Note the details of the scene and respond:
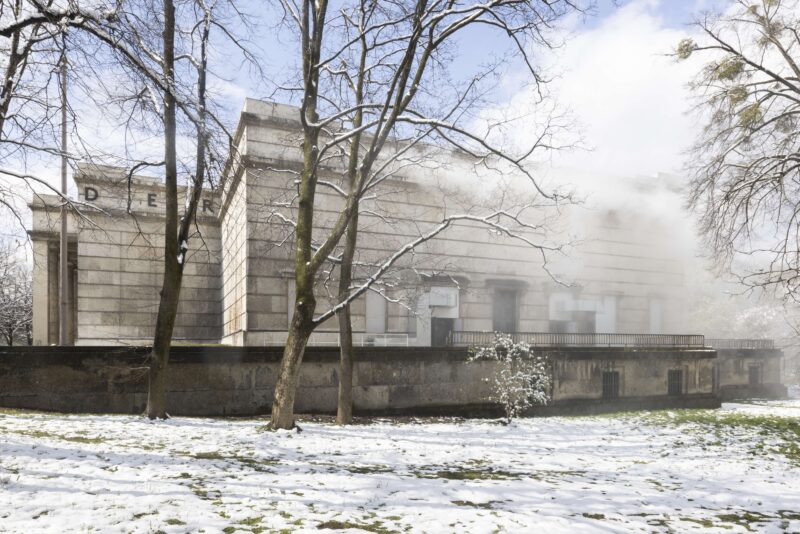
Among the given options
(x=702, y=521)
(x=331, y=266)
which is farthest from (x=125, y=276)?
(x=702, y=521)

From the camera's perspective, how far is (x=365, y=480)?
6.52 meters

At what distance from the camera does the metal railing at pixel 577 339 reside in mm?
22016

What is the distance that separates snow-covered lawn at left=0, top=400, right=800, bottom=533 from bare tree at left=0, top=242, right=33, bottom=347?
31.1 meters

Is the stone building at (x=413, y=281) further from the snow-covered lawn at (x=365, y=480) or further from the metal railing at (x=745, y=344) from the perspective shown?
the snow-covered lawn at (x=365, y=480)

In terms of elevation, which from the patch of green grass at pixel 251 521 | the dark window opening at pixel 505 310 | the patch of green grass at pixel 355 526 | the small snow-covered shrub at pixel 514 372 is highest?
the dark window opening at pixel 505 310

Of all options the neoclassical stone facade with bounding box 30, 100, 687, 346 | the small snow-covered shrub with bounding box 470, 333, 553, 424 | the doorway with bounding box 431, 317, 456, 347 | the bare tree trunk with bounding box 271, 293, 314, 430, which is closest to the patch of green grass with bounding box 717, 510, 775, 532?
the bare tree trunk with bounding box 271, 293, 314, 430

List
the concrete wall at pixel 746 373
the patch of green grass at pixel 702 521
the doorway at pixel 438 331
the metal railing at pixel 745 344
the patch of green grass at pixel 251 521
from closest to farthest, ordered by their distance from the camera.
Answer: the patch of green grass at pixel 251 521 < the patch of green grass at pixel 702 521 < the doorway at pixel 438 331 < the concrete wall at pixel 746 373 < the metal railing at pixel 745 344

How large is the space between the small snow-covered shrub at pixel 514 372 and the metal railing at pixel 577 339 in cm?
379

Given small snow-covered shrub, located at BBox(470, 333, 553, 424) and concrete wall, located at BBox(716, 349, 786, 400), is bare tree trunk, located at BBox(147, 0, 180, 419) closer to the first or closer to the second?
small snow-covered shrub, located at BBox(470, 333, 553, 424)

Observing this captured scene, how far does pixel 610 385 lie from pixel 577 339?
593 cm

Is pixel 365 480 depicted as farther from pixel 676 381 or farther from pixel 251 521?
pixel 676 381

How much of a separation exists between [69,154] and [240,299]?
11179mm

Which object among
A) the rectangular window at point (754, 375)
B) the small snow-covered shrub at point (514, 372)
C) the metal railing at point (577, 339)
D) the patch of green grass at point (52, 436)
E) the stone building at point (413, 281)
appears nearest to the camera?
the patch of green grass at point (52, 436)

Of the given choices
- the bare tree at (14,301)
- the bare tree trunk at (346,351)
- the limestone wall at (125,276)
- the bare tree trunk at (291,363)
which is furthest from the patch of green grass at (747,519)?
the bare tree at (14,301)
